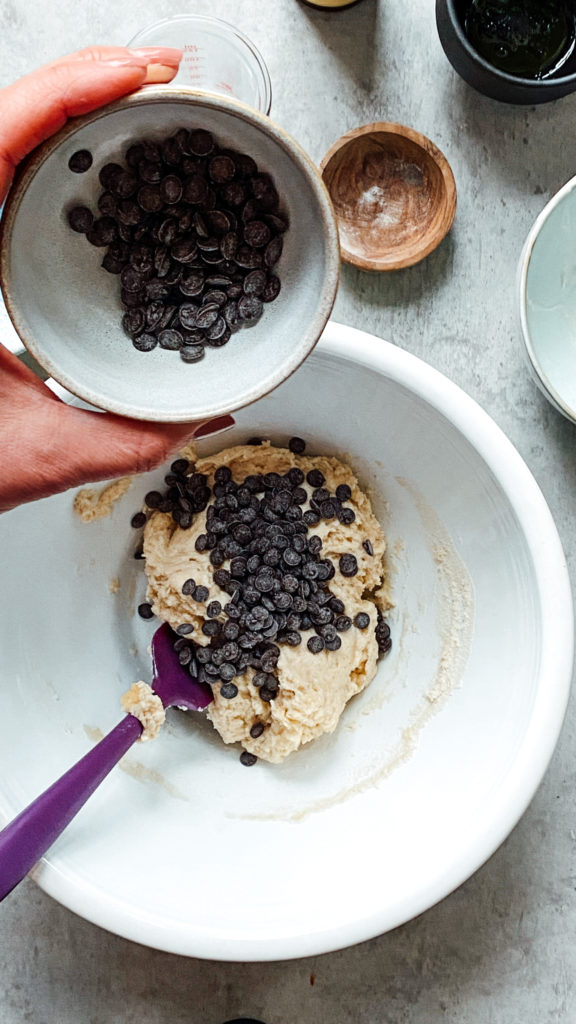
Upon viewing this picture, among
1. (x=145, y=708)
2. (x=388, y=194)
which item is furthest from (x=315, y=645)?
(x=388, y=194)

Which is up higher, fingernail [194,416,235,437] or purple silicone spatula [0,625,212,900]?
fingernail [194,416,235,437]

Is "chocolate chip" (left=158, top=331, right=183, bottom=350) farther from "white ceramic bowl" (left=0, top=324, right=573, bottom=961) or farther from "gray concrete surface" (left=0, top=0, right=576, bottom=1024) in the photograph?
"gray concrete surface" (left=0, top=0, right=576, bottom=1024)

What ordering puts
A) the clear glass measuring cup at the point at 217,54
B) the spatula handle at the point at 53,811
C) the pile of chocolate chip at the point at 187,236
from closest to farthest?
the pile of chocolate chip at the point at 187,236
the spatula handle at the point at 53,811
the clear glass measuring cup at the point at 217,54

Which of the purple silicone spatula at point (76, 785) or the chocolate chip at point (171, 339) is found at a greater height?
the chocolate chip at point (171, 339)

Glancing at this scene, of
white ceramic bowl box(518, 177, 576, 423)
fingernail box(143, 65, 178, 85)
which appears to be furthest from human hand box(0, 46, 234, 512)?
white ceramic bowl box(518, 177, 576, 423)

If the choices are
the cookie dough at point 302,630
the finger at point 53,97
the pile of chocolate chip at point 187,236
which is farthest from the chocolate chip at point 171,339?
the cookie dough at point 302,630

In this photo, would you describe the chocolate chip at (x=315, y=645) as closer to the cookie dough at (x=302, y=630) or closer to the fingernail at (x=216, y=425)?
the cookie dough at (x=302, y=630)
